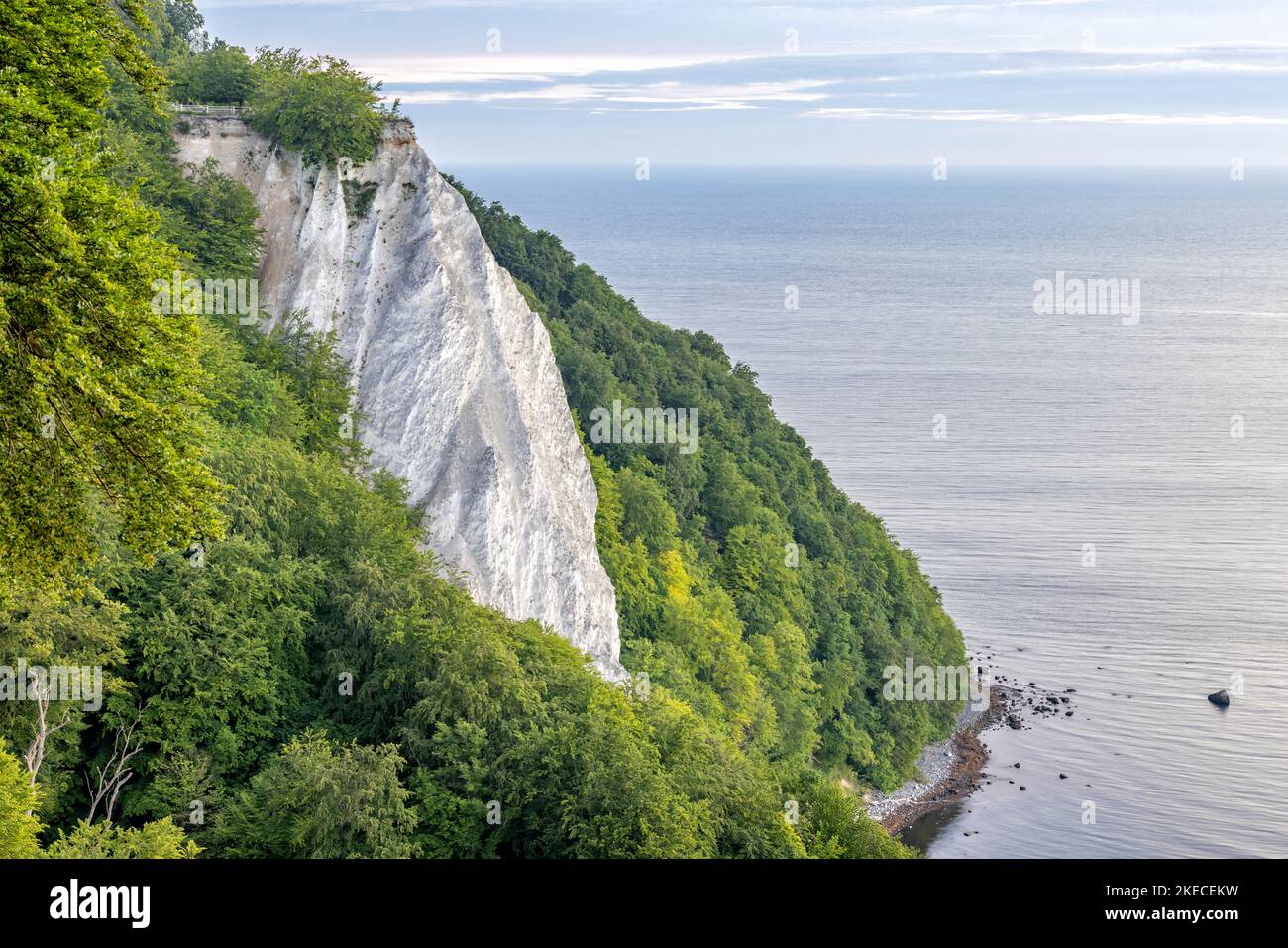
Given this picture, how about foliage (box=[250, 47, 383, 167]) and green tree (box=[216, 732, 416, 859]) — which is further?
foliage (box=[250, 47, 383, 167])

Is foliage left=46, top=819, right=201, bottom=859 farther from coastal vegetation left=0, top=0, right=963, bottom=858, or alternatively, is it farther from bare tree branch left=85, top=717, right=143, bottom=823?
bare tree branch left=85, top=717, right=143, bottom=823

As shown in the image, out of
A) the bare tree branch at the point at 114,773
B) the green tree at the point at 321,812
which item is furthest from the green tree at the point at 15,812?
the green tree at the point at 321,812

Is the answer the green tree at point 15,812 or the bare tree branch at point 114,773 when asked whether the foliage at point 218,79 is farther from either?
the green tree at point 15,812

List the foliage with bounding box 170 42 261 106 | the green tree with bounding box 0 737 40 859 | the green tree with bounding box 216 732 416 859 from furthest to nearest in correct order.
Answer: the foliage with bounding box 170 42 261 106 → the green tree with bounding box 216 732 416 859 → the green tree with bounding box 0 737 40 859

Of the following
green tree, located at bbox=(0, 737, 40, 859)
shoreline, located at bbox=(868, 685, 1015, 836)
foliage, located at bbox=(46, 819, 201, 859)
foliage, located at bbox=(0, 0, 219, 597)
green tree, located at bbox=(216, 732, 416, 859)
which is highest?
foliage, located at bbox=(0, 0, 219, 597)

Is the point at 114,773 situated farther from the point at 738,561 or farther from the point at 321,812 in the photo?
the point at 738,561

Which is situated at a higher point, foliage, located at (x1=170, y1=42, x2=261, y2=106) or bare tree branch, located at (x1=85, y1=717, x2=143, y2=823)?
foliage, located at (x1=170, y1=42, x2=261, y2=106)

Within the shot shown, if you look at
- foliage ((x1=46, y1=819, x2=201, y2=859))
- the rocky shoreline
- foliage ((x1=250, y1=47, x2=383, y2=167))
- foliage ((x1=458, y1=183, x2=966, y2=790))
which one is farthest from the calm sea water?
foliage ((x1=46, y1=819, x2=201, y2=859))
